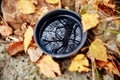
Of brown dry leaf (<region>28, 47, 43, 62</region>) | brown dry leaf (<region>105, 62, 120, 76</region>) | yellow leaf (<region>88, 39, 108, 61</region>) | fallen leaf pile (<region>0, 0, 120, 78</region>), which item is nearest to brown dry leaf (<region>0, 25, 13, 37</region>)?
fallen leaf pile (<region>0, 0, 120, 78</region>)

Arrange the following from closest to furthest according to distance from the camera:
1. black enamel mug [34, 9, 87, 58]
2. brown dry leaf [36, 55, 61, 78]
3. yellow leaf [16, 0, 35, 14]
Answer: brown dry leaf [36, 55, 61, 78] < black enamel mug [34, 9, 87, 58] < yellow leaf [16, 0, 35, 14]

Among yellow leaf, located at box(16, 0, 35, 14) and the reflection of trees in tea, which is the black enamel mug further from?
yellow leaf, located at box(16, 0, 35, 14)

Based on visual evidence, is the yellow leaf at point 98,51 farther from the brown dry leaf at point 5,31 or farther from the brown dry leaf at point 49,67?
the brown dry leaf at point 5,31

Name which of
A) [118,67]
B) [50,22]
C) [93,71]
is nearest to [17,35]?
[50,22]

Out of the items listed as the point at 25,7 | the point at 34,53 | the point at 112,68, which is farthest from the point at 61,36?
the point at 112,68

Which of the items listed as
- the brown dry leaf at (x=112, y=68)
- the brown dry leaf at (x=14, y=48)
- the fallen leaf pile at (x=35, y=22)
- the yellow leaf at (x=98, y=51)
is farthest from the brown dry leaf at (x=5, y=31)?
the brown dry leaf at (x=112, y=68)
